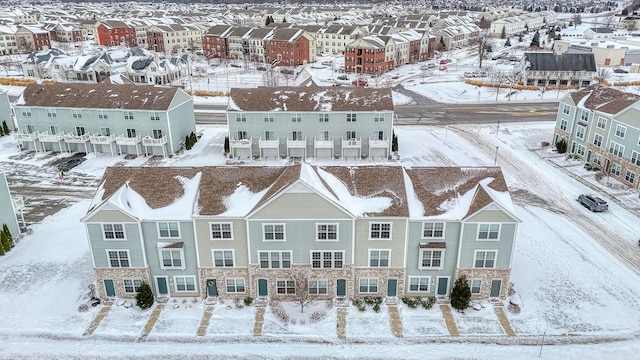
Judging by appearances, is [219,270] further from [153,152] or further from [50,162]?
[50,162]

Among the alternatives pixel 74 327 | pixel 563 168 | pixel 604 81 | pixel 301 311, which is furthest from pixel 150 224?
pixel 604 81

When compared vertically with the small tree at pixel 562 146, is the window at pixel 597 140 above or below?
above

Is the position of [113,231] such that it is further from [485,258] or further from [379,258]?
[485,258]

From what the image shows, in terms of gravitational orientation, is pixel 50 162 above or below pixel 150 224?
below

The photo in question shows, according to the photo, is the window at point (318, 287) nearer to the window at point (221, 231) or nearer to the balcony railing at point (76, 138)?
the window at point (221, 231)

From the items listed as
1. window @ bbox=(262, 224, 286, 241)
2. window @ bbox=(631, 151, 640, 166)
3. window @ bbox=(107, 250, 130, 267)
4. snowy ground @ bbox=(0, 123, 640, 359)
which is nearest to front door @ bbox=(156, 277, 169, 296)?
snowy ground @ bbox=(0, 123, 640, 359)

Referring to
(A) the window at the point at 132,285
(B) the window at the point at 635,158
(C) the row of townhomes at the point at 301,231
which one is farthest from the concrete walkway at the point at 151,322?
(B) the window at the point at 635,158
